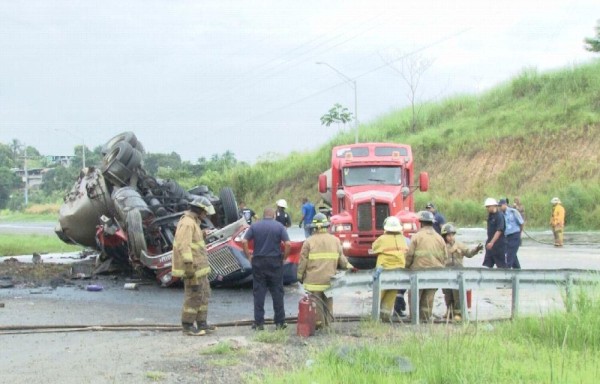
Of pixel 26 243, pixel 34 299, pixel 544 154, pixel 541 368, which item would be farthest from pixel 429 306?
pixel 544 154

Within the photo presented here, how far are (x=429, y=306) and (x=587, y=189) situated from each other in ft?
79.6

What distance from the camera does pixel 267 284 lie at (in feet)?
33.9

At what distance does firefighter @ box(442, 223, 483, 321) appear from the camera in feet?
35.1

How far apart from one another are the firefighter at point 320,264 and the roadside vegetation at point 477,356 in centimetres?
137

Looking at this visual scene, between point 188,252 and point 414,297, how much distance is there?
9.55ft

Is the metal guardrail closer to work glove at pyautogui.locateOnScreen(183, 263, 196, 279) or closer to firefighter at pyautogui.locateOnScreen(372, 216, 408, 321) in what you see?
firefighter at pyautogui.locateOnScreen(372, 216, 408, 321)

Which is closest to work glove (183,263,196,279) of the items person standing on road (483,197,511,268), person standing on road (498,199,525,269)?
person standing on road (483,197,511,268)

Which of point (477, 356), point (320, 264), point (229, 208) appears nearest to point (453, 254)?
point (320, 264)

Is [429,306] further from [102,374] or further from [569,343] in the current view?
[102,374]

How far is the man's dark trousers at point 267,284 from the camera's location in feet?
33.1

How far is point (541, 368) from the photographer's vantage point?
22.2 ft

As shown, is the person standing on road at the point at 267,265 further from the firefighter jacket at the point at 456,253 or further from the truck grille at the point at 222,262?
the truck grille at the point at 222,262

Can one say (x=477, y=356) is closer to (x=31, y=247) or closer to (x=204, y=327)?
(x=204, y=327)

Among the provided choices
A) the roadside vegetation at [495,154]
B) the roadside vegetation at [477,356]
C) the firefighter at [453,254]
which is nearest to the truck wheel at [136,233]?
the firefighter at [453,254]
